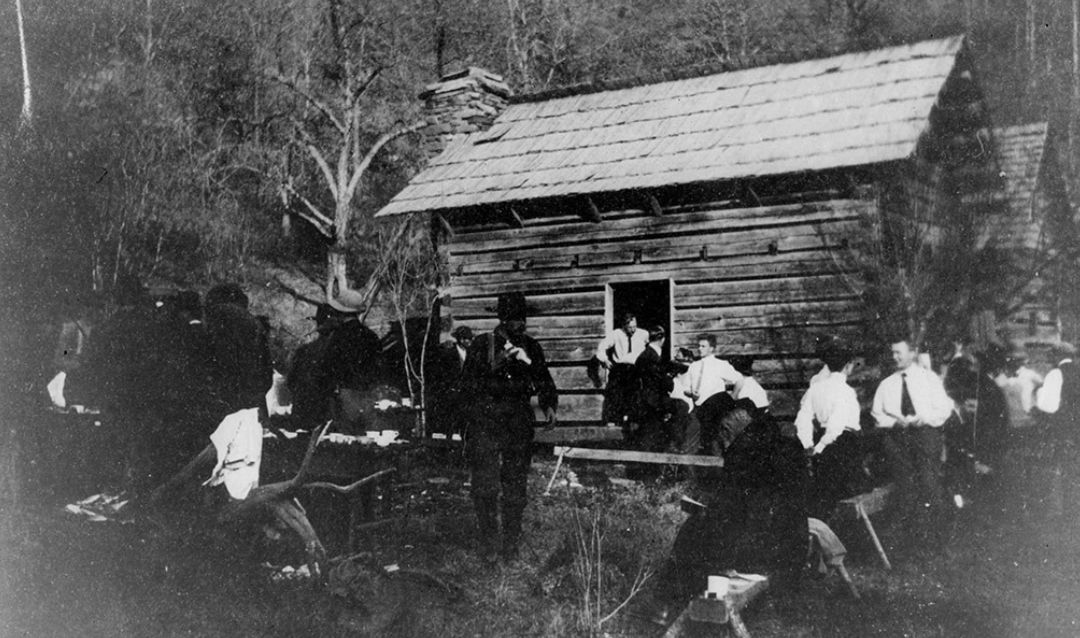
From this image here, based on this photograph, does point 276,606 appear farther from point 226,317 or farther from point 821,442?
point 821,442

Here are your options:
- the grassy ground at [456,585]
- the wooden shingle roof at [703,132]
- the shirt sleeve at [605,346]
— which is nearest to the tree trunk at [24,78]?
A: the grassy ground at [456,585]

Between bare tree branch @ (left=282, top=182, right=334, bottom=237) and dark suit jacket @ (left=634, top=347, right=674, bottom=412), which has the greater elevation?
bare tree branch @ (left=282, top=182, right=334, bottom=237)

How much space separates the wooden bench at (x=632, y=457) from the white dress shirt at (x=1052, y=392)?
79.0 inches

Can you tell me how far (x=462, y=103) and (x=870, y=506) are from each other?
7.29 m

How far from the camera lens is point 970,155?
8336mm

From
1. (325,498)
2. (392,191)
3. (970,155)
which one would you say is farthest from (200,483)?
(392,191)

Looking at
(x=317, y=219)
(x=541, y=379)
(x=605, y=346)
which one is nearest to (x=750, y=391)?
(x=605, y=346)

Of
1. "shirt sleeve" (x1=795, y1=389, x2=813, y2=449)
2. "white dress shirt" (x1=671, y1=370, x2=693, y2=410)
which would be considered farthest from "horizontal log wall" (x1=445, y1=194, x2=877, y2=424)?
"shirt sleeve" (x1=795, y1=389, x2=813, y2=449)

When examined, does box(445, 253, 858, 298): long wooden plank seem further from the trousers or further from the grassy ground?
the trousers

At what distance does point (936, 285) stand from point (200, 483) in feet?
19.0

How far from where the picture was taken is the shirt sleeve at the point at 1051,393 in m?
4.74

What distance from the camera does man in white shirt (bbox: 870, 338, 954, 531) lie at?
15.9ft

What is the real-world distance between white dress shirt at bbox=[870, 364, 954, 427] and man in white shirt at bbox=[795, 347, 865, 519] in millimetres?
225

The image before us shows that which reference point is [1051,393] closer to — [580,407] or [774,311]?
[774,311]
